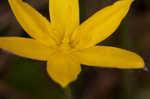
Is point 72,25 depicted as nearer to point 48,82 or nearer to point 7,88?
point 48,82

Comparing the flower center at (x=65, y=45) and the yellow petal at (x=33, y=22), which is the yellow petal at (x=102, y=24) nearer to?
the flower center at (x=65, y=45)

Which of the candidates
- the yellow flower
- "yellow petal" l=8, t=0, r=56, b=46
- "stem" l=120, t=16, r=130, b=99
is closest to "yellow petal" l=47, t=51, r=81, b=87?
the yellow flower

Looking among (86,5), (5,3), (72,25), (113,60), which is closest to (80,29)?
(72,25)

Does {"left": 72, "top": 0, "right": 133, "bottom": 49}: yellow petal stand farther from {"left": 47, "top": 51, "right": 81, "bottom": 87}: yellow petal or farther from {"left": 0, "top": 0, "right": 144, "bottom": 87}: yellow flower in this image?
{"left": 47, "top": 51, "right": 81, "bottom": 87}: yellow petal

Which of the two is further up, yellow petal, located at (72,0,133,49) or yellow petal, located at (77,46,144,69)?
yellow petal, located at (72,0,133,49)

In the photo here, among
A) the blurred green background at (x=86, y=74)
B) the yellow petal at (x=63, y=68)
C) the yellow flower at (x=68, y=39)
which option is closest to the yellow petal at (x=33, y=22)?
the yellow flower at (x=68, y=39)

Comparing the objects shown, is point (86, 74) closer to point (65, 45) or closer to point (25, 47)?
point (65, 45)
